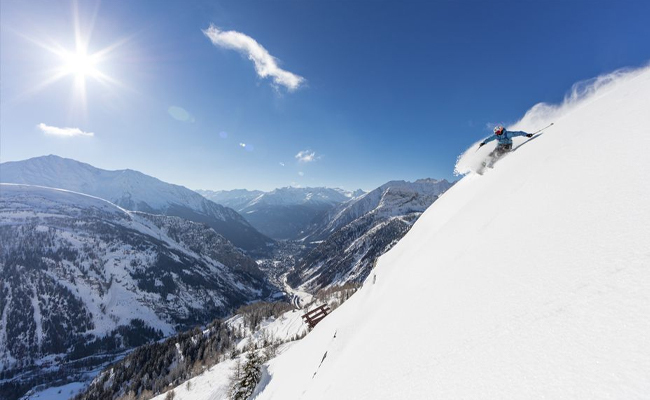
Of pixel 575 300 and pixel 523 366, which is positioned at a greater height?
pixel 575 300

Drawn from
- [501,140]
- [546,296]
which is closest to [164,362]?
[501,140]

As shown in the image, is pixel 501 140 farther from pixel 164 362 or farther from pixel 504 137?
pixel 164 362

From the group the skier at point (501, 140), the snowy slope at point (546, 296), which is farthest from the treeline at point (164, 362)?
the snowy slope at point (546, 296)

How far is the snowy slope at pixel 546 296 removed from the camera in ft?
7.34

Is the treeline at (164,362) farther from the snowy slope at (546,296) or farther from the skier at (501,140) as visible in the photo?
the snowy slope at (546,296)

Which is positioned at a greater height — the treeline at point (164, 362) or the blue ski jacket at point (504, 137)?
the blue ski jacket at point (504, 137)

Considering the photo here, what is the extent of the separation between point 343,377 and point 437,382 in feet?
14.3

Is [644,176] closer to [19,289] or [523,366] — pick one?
[523,366]

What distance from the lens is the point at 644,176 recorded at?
145 inches

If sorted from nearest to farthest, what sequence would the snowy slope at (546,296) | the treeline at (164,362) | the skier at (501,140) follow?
1. the snowy slope at (546,296)
2. the skier at (501,140)
3. the treeline at (164,362)

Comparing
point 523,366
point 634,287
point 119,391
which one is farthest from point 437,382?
point 119,391

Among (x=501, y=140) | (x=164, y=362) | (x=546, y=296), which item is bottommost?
(x=164, y=362)

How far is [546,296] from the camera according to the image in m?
3.22

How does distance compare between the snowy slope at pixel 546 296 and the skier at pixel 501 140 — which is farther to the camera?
the skier at pixel 501 140
